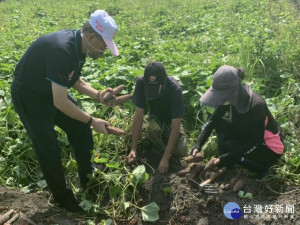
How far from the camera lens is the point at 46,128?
2654 mm

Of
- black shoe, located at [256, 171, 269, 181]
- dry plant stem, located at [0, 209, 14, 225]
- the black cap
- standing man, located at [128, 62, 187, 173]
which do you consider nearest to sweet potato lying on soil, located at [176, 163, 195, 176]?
standing man, located at [128, 62, 187, 173]

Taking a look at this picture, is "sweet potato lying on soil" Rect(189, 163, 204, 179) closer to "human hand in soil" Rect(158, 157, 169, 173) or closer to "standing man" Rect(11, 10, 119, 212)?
"human hand in soil" Rect(158, 157, 169, 173)

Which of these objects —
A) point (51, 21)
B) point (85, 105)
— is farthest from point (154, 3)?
point (85, 105)

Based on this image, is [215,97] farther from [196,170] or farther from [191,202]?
[191,202]

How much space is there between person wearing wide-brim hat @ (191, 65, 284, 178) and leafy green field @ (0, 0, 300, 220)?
0.75 feet

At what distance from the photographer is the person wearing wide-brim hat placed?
2775mm

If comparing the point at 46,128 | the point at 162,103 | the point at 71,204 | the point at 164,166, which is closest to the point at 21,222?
the point at 71,204

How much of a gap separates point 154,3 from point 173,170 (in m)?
7.92

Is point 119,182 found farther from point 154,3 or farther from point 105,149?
point 154,3

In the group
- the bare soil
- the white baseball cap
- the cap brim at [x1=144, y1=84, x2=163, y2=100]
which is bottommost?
the bare soil

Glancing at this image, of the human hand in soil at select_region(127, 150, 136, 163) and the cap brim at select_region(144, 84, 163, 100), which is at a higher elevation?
the cap brim at select_region(144, 84, 163, 100)

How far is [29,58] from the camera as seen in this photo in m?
2.57

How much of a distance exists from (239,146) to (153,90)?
922 millimetres

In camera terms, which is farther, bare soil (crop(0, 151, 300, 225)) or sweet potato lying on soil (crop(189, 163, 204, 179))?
sweet potato lying on soil (crop(189, 163, 204, 179))
